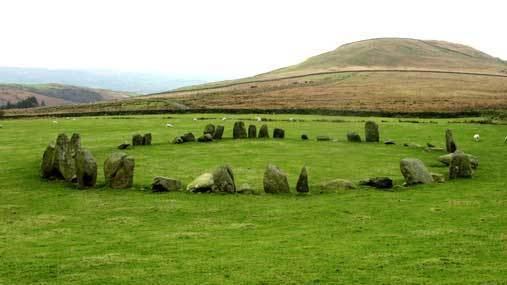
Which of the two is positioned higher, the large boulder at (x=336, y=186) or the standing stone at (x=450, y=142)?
the standing stone at (x=450, y=142)

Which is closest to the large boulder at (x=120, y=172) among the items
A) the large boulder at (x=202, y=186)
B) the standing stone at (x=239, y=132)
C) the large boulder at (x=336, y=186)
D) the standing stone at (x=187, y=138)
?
the large boulder at (x=202, y=186)

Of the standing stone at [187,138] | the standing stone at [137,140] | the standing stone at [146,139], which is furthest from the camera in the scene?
the standing stone at [187,138]

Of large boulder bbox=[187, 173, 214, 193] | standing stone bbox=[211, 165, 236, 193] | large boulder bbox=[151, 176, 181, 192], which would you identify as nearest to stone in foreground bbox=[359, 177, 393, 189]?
standing stone bbox=[211, 165, 236, 193]

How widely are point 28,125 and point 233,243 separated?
152ft

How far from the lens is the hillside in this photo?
82125 millimetres

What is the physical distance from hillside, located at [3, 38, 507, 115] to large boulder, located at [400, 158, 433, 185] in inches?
1738

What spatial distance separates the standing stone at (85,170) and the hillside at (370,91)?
48705mm

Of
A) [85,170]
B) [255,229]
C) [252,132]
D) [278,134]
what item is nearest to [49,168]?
[85,170]

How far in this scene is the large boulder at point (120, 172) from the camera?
26453mm

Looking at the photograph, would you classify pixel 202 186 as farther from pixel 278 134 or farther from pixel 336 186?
pixel 278 134

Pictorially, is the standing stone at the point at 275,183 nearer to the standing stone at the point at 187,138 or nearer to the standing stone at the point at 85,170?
the standing stone at the point at 85,170

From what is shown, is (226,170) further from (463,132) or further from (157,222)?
(463,132)

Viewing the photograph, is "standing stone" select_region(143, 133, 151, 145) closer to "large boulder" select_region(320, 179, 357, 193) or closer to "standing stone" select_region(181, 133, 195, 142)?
"standing stone" select_region(181, 133, 195, 142)

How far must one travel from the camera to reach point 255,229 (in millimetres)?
19078
